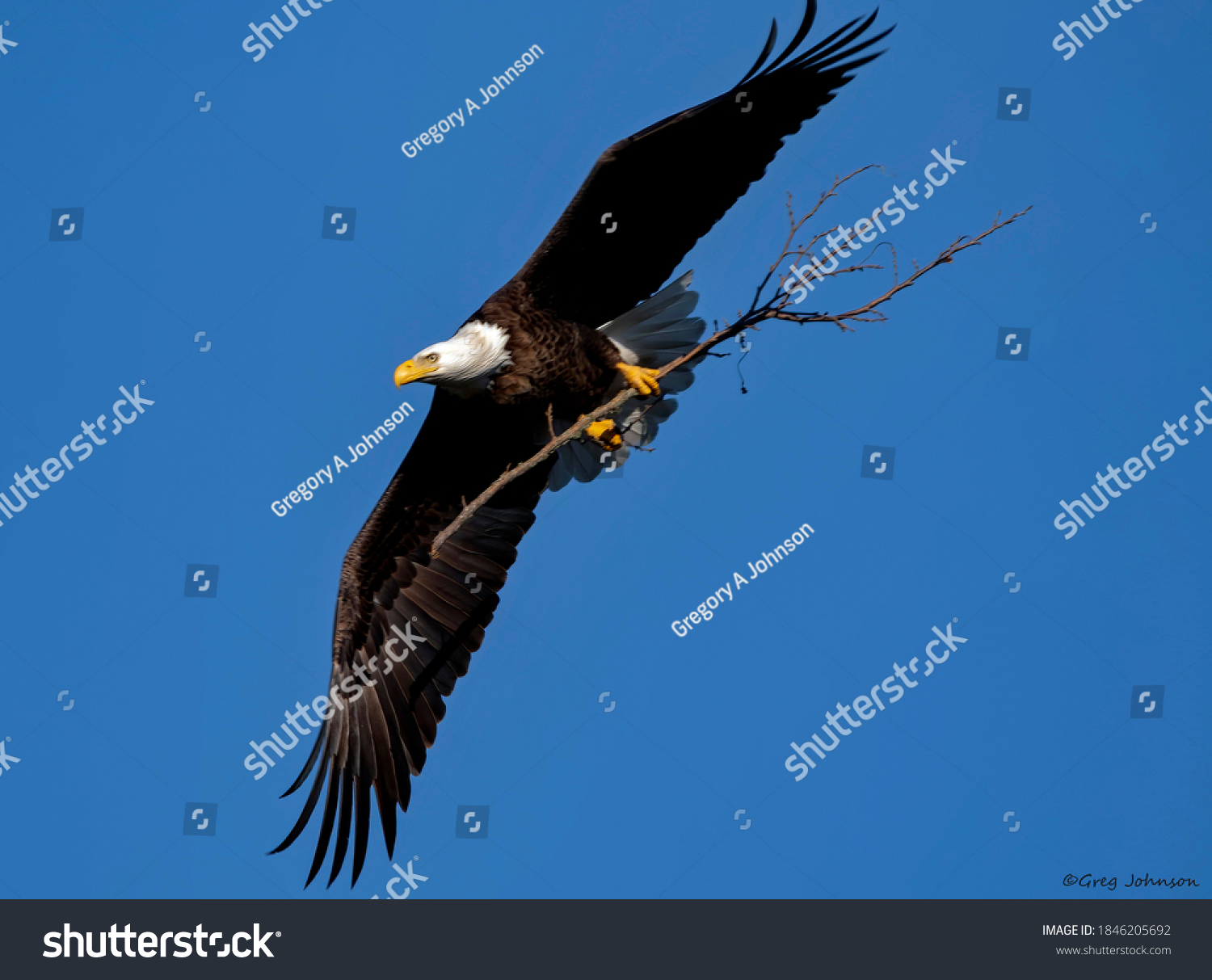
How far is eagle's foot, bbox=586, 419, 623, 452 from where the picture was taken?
669 centimetres

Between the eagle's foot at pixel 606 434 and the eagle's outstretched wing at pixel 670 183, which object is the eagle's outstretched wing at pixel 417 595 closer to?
the eagle's foot at pixel 606 434

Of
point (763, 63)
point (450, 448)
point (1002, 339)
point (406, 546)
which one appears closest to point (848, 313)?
point (763, 63)

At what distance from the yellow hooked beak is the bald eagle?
0.04 ft

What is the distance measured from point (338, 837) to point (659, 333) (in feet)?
10.7

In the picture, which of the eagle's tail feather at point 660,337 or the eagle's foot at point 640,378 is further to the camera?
the eagle's tail feather at point 660,337

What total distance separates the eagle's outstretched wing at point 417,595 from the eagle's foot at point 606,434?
39 cm

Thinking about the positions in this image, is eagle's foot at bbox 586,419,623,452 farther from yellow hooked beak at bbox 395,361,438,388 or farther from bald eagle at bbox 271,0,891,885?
yellow hooked beak at bbox 395,361,438,388

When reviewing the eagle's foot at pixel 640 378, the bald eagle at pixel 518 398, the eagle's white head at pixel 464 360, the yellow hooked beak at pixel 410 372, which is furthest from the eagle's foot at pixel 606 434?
the yellow hooked beak at pixel 410 372

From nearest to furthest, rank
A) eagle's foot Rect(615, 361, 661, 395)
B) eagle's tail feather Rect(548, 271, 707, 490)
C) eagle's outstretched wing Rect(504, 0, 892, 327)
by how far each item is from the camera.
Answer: eagle's outstretched wing Rect(504, 0, 892, 327)
eagle's foot Rect(615, 361, 661, 395)
eagle's tail feather Rect(548, 271, 707, 490)

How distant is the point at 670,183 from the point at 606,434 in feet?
4.76

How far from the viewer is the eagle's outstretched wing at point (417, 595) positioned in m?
6.68

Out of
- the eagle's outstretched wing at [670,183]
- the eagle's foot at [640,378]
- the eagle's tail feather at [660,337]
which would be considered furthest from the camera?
the eagle's tail feather at [660,337]

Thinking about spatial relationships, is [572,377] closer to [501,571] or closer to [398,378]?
[398,378]

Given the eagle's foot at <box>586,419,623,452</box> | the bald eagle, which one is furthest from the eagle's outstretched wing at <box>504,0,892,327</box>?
the eagle's foot at <box>586,419,623,452</box>
